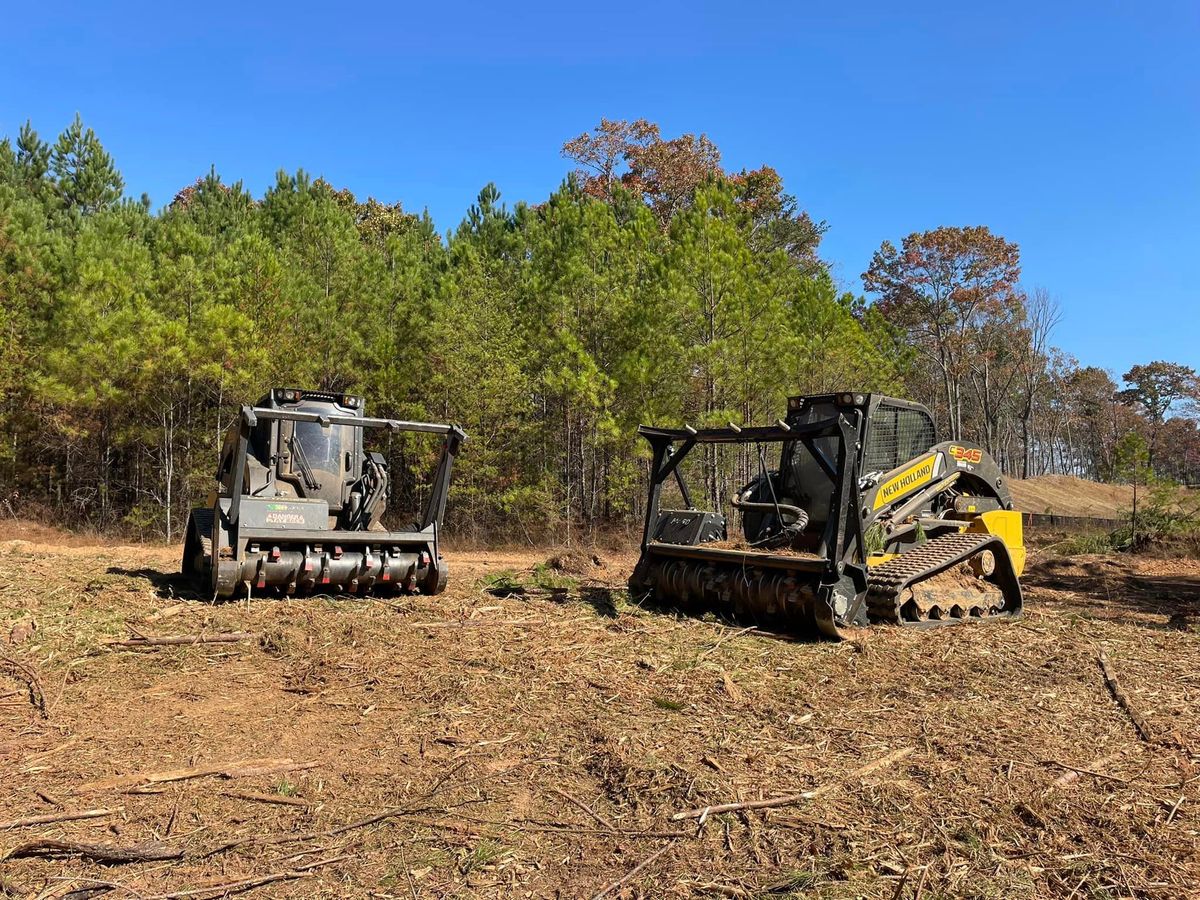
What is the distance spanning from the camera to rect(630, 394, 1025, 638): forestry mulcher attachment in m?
7.48

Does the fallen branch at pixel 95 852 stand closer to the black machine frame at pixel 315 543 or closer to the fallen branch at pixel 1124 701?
the fallen branch at pixel 1124 701

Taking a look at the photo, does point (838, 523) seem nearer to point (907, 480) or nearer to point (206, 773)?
point (907, 480)

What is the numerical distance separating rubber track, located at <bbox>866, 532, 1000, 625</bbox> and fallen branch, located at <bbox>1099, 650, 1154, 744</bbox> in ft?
5.08

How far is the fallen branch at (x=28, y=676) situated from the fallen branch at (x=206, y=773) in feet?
5.06

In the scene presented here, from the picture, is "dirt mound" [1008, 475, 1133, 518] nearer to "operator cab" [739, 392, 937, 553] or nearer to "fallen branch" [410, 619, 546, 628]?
"operator cab" [739, 392, 937, 553]

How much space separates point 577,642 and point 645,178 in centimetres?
2795

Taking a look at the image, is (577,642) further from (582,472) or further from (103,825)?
(582,472)

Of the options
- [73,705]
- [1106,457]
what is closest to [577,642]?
[73,705]

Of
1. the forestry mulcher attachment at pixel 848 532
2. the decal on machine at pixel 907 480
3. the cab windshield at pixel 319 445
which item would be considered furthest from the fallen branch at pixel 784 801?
the cab windshield at pixel 319 445

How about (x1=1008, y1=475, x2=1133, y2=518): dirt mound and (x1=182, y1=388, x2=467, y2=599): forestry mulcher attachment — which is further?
(x1=1008, y1=475, x2=1133, y2=518): dirt mound

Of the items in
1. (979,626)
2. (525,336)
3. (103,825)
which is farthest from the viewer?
(525,336)

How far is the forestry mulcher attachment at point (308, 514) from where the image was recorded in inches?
347

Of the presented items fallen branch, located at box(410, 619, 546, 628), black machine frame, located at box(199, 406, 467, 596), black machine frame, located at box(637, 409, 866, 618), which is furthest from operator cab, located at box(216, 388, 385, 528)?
black machine frame, located at box(637, 409, 866, 618)

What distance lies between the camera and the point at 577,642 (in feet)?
24.5
